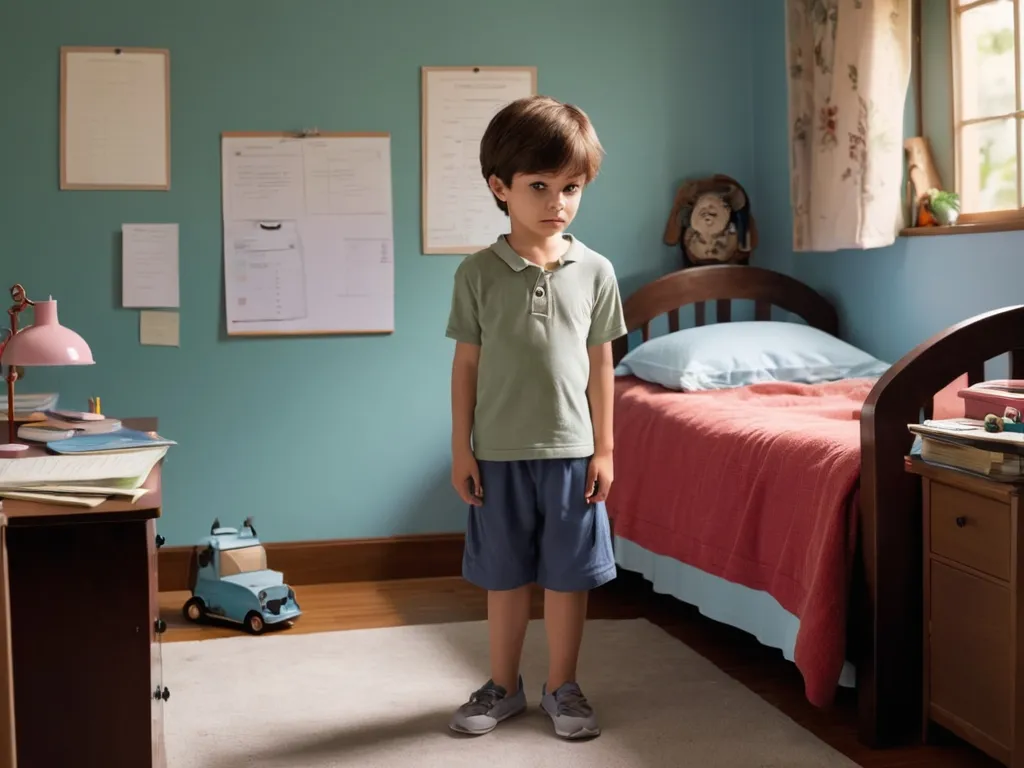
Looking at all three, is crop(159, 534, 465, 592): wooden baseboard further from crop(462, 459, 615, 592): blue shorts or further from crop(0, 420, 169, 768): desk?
crop(0, 420, 169, 768): desk

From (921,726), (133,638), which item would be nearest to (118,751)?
(133,638)

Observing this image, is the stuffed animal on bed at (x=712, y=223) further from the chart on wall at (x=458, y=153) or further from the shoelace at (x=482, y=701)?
the shoelace at (x=482, y=701)

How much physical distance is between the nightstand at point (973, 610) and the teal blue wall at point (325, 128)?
1774 mm

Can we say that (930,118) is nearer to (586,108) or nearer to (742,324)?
(742,324)

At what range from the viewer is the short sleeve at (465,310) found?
7.15 feet

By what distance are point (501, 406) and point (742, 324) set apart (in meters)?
1.41

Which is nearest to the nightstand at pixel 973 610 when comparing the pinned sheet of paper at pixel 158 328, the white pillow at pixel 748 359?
the white pillow at pixel 748 359

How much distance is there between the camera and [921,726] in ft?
7.11

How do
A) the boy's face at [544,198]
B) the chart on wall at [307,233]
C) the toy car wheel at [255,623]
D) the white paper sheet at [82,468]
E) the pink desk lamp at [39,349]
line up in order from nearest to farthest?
the white paper sheet at [82,468], the pink desk lamp at [39,349], the boy's face at [544,198], the toy car wheel at [255,623], the chart on wall at [307,233]

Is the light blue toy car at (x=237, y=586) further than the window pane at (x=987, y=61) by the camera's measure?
Yes

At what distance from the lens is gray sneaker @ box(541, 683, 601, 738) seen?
7.22 feet

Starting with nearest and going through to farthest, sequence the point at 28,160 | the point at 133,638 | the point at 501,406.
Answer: the point at 133,638 → the point at 501,406 → the point at 28,160

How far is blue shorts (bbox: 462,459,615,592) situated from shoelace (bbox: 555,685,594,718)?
0.67 ft

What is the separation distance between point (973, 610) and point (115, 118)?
252 centimetres
